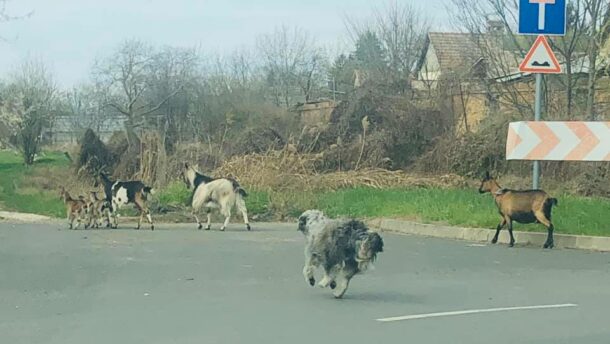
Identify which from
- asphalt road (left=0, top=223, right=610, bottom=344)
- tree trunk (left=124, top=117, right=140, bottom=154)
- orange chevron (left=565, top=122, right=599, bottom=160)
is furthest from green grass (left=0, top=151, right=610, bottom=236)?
tree trunk (left=124, top=117, right=140, bottom=154)

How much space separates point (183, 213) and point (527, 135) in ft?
30.3

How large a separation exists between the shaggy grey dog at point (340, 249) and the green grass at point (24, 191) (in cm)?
1629

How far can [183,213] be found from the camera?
22891mm

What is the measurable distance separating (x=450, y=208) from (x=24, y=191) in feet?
76.1

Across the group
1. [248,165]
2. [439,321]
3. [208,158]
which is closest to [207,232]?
[248,165]

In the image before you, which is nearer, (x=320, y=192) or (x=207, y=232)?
(x=207, y=232)

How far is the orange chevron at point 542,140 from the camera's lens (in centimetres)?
1672

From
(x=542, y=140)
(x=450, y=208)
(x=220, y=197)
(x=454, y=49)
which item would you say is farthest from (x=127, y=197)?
(x=454, y=49)

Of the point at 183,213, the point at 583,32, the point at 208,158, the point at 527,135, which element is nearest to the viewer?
the point at 527,135

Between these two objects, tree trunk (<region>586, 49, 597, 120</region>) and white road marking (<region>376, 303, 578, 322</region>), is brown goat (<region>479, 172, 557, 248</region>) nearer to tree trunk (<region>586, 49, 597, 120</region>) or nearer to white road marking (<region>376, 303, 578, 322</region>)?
white road marking (<region>376, 303, 578, 322</region>)

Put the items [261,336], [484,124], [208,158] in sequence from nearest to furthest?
[261,336], [484,124], [208,158]

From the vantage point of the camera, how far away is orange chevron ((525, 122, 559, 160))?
16719 mm

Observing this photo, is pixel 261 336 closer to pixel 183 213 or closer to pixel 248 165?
pixel 183 213

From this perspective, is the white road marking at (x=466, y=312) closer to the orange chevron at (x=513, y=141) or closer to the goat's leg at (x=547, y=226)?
the goat's leg at (x=547, y=226)
